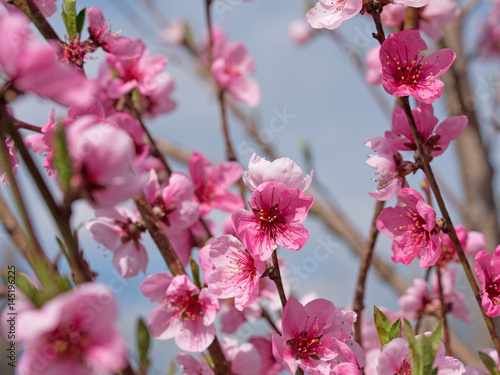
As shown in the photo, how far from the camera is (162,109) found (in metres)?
1.28

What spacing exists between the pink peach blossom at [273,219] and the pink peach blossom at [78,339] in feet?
1.06

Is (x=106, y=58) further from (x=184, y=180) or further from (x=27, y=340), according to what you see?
(x=27, y=340)

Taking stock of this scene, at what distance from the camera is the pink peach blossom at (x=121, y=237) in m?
0.92

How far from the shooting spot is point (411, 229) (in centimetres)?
80

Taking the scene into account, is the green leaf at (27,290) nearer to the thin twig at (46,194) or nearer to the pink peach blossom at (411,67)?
the thin twig at (46,194)

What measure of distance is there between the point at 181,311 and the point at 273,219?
0.26 metres

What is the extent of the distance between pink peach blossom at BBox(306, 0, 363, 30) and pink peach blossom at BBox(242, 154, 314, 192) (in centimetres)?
24

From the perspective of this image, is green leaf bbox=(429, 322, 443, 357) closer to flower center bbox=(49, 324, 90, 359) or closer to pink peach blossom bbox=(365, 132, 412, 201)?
Answer: pink peach blossom bbox=(365, 132, 412, 201)

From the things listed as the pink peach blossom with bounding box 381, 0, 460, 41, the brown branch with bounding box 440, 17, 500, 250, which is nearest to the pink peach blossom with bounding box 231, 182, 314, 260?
the pink peach blossom with bounding box 381, 0, 460, 41

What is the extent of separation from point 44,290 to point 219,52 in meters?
1.31

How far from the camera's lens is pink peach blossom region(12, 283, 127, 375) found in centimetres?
38

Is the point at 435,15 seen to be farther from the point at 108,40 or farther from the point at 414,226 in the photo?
the point at 108,40

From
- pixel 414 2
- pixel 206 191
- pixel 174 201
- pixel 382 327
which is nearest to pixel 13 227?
pixel 174 201

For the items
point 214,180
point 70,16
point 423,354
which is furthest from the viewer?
point 214,180
